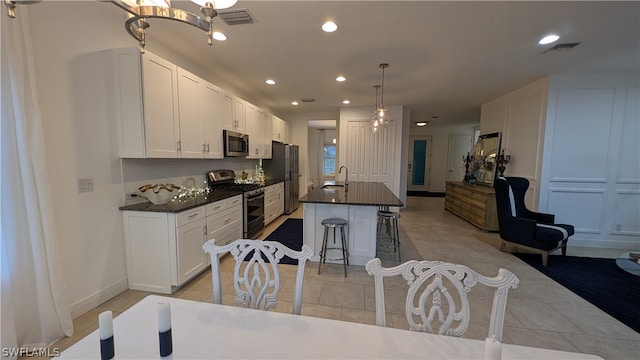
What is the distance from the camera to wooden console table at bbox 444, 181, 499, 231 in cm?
489

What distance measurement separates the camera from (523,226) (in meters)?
3.56

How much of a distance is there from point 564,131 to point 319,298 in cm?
472

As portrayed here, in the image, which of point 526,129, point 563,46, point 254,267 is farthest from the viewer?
point 526,129

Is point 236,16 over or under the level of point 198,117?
over

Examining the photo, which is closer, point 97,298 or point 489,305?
point 97,298

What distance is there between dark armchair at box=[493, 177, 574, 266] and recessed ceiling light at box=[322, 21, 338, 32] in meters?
3.24

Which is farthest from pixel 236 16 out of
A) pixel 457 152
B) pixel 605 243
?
pixel 457 152

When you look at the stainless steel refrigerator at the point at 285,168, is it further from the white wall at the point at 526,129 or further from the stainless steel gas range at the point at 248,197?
the white wall at the point at 526,129

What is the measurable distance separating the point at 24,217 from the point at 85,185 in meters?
0.54

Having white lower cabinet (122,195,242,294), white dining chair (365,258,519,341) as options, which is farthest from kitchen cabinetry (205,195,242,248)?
white dining chair (365,258,519,341)

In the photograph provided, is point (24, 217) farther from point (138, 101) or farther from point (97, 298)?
→ point (138, 101)

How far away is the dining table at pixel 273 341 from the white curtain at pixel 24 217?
54.2 inches

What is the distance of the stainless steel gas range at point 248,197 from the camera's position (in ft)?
13.0

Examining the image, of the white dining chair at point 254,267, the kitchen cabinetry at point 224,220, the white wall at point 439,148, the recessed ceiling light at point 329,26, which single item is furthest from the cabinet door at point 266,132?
the white wall at point 439,148
